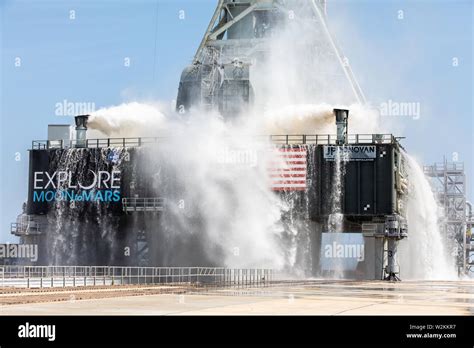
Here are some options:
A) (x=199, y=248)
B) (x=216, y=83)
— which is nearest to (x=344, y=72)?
(x=216, y=83)

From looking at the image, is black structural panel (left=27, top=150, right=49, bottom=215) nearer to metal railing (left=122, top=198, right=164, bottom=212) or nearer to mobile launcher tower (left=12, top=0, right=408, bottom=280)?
mobile launcher tower (left=12, top=0, right=408, bottom=280)

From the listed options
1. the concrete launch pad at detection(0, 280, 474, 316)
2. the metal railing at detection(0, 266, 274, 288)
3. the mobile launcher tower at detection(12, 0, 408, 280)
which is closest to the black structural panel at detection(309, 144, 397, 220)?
the mobile launcher tower at detection(12, 0, 408, 280)

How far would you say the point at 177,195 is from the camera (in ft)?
219

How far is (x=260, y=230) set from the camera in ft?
217

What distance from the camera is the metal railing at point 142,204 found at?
67.1 metres

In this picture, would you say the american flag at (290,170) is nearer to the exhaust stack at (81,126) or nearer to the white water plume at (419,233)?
the white water plume at (419,233)

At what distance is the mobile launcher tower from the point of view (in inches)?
2574

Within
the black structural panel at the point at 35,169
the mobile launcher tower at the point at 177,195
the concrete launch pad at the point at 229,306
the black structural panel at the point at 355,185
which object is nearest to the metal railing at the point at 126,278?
the mobile launcher tower at the point at 177,195

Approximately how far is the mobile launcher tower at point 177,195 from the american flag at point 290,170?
0.07 m

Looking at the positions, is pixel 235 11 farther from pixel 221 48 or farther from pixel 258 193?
pixel 258 193
